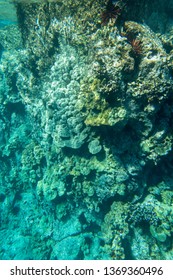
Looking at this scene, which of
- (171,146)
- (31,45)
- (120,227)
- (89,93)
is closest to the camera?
(171,146)

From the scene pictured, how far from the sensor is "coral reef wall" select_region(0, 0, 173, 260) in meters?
4.99

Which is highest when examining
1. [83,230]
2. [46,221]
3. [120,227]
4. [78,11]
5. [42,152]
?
[78,11]

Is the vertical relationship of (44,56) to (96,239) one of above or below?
above

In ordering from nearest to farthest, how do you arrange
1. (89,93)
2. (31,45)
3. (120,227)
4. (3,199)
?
(89,93)
(120,227)
(31,45)
(3,199)

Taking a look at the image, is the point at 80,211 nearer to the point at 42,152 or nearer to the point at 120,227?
the point at 120,227

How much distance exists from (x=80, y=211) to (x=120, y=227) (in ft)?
6.92

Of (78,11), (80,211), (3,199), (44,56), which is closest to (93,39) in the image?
(78,11)

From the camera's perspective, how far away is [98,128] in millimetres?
5973

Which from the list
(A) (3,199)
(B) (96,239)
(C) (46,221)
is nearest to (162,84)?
(B) (96,239)

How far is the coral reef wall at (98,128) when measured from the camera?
4.99 metres

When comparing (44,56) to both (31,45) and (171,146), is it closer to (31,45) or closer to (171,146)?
(31,45)

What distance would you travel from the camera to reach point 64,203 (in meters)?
8.43

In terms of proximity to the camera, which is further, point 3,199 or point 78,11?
point 3,199

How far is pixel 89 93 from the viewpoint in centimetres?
579
